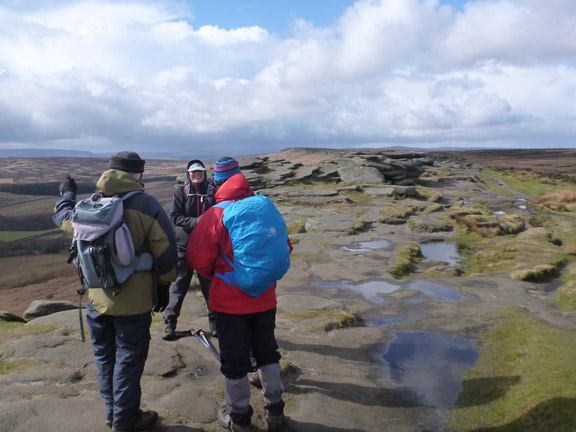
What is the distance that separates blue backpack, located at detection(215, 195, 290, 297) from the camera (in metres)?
4.25

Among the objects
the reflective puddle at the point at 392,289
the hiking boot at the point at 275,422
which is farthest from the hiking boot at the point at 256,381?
the reflective puddle at the point at 392,289

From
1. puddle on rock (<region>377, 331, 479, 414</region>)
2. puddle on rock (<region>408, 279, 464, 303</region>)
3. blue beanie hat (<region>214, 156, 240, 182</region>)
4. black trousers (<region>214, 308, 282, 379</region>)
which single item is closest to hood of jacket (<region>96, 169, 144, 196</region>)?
blue beanie hat (<region>214, 156, 240, 182</region>)

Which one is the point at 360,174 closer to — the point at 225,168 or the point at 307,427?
the point at 225,168

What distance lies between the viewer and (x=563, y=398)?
474cm

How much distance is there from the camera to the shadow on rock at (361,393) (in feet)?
17.3

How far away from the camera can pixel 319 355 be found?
666 cm

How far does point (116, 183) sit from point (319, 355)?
437 cm

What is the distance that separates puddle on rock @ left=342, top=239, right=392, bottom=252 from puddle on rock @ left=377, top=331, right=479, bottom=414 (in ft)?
26.2

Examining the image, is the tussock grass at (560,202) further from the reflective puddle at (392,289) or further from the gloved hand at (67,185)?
the gloved hand at (67,185)

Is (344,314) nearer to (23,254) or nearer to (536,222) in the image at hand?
(536,222)

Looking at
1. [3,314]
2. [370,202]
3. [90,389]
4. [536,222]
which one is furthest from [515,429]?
[370,202]

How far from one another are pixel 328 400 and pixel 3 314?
8043 millimetres

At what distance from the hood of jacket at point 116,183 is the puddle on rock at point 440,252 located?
1231cm

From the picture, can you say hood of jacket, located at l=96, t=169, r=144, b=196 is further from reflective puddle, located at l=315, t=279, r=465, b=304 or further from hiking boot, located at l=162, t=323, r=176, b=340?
reflective puddle, located at l=315, t=279, r=465, b=304
